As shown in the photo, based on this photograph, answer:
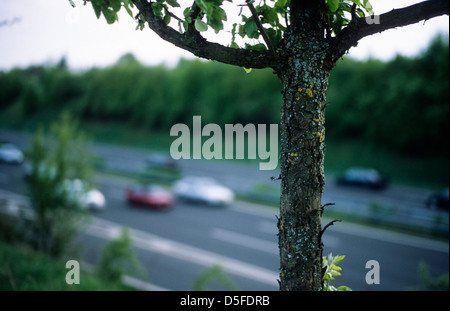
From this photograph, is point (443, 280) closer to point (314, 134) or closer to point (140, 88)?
point (314, 134)

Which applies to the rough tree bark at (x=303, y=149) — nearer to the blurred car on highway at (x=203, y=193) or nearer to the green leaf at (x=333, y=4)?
the green leaf at (x=333, y=4)

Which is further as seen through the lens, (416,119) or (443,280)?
(416,119)

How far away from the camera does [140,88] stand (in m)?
47.0

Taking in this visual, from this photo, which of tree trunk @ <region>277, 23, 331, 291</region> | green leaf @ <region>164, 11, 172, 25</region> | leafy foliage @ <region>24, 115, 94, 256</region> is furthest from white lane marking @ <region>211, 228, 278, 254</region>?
green leaf @ <region>164, 11, 172, 25</region>

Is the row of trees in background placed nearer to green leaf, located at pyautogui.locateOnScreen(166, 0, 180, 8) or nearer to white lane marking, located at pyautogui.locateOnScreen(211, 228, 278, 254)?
white lane marking, located at pyautogui.locateOnScreen(211, 228, 278, 254)

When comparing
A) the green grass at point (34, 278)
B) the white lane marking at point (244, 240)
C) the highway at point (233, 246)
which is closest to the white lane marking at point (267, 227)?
the highway at point (233, 246)

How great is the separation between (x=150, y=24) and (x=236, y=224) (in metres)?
14.8

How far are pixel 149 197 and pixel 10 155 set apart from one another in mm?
17584

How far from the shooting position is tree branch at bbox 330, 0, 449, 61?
1796 mm

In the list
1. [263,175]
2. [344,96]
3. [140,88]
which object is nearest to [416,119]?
[344,96]

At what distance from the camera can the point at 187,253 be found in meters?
12.8

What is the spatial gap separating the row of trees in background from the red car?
680 centimetres

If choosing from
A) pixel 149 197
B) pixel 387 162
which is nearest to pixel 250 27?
pixel 149 197

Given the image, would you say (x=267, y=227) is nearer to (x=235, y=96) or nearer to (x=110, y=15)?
(x=110, y=15)
